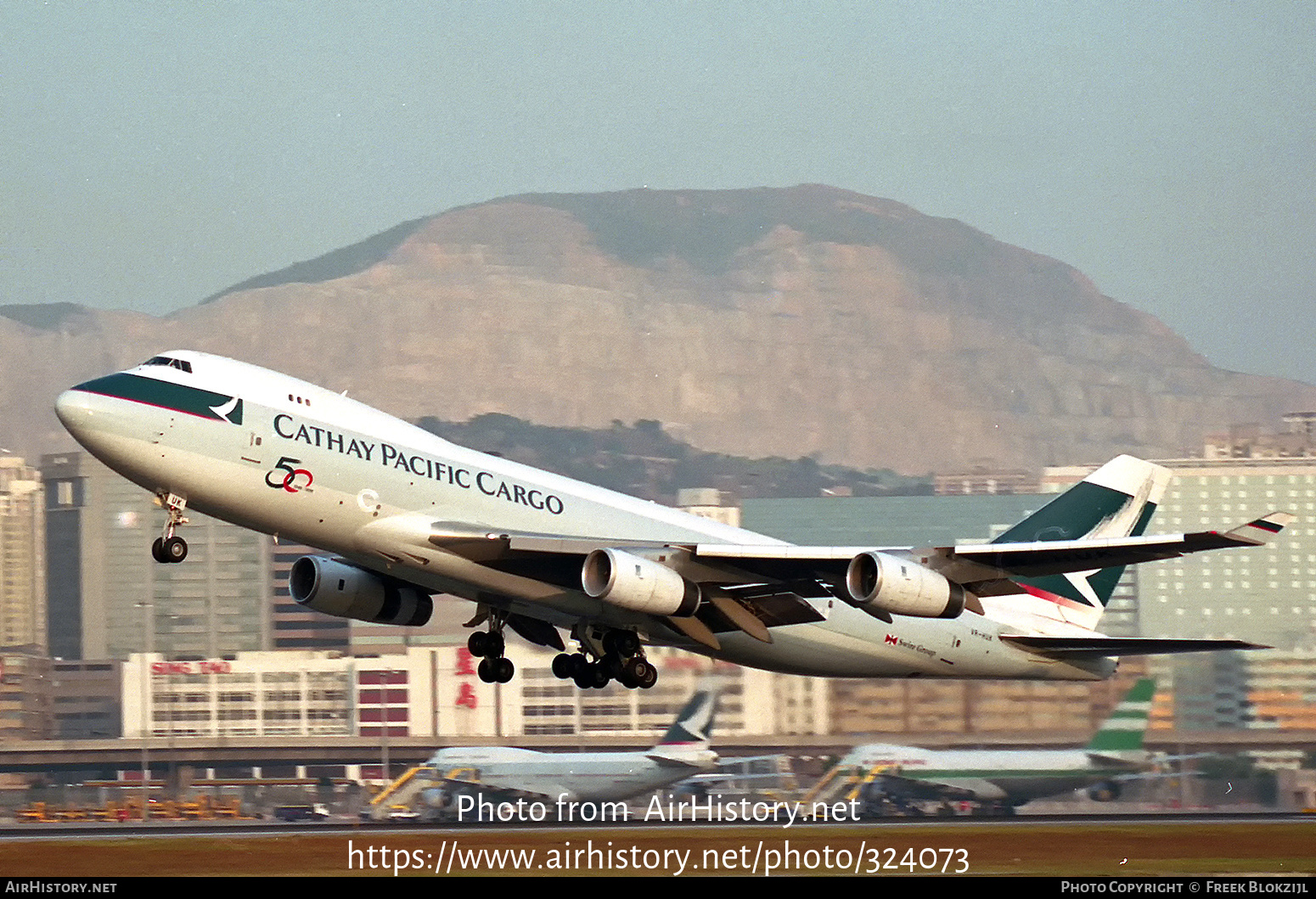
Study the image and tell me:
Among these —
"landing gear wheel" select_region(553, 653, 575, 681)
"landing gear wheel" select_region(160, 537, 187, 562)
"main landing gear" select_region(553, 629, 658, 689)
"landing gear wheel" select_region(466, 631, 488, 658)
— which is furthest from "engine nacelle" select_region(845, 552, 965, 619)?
"landing gear wheel" select_region(160, 537, 187, 562)

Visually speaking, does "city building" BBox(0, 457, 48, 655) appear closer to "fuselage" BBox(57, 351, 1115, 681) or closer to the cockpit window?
"fuselage" BBox(57, 351, 1115, 681)

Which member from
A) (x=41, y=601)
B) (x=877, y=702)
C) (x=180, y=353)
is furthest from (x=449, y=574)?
(x=41, y=601)

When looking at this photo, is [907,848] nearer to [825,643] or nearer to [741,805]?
[825,643]

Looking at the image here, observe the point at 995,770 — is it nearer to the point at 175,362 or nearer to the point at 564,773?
the point at 564,773

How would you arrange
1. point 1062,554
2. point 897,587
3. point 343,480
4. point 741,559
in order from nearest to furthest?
point 343,480 < point 1062,554 < point 897,587 < point 741,559

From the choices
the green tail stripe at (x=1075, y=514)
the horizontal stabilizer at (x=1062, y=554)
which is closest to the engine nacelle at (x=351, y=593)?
the horizontal stabilizer at (x=1062, y=554)

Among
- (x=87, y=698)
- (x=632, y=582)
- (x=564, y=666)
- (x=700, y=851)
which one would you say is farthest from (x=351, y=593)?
(x=87, y=698)

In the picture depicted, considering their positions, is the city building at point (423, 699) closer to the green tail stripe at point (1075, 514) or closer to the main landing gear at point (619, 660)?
the green tail stripe at point (1075, 514)
